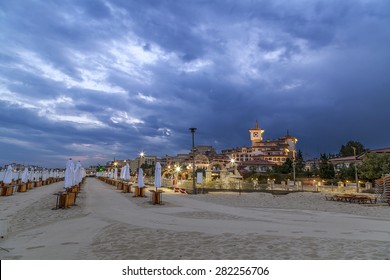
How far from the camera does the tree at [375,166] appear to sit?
3838 centimetres

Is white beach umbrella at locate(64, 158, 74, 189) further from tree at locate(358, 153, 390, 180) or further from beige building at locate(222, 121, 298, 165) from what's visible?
beige building at locate(222, 121, 298, 165)

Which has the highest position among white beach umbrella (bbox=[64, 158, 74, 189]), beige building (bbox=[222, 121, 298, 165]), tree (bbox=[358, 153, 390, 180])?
beige building (bbox=[222, 121, 298, 165])

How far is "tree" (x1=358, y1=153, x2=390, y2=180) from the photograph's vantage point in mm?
38375

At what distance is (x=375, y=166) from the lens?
130 feet

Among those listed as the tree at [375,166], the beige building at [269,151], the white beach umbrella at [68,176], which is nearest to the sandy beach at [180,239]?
the white beach umbrella at [68,176]

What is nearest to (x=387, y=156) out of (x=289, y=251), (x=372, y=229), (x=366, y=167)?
(x=366, y=167)

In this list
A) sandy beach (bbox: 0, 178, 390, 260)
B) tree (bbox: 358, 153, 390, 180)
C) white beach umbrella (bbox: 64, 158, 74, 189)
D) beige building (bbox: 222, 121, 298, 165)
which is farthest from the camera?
beige building (bbox: 222, 121, 298, 165)

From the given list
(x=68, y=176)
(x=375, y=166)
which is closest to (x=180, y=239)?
(x=68, y=176)

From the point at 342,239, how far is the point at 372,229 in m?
2.80

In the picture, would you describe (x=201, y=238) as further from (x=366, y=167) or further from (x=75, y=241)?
(x=366, y=167)

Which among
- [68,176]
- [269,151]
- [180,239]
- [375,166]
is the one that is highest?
[269,151]

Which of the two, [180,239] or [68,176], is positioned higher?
[68,176]

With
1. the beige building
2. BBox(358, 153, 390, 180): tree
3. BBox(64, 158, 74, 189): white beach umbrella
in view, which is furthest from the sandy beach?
the beige building

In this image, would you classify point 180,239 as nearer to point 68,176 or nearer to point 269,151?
point 68,176
